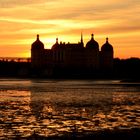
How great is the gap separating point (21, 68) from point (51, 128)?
162m

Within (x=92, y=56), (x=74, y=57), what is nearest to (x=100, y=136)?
(x=74, y=57)

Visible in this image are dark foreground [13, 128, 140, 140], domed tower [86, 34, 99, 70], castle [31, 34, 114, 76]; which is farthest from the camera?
domed tower [86, 34, 99, 70]

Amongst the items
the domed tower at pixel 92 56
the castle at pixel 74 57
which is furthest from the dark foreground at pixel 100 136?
the domed tower at pixel 92 56

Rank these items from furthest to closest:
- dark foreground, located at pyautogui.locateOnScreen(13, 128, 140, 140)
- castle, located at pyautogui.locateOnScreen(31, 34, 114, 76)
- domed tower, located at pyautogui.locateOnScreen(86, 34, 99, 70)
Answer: domed tower, located at pyautogui.locateOnScreen(86, 34, 99, 70) < castle, located at pyautogui.locateOnScreen(31, 34, 114, 76) < dark foreground, located at pyautogui.locateOnScreen(13, 128, 140, 140)

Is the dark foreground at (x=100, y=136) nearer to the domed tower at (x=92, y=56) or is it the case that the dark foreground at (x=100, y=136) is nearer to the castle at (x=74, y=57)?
the castle at (x=74, y=57)

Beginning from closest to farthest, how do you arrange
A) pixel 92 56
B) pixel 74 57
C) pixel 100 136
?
pixel 100 136 → pixel 74 57 → pixel 92 56

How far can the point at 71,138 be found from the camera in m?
26.8

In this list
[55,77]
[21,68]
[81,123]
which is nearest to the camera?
[81,123]

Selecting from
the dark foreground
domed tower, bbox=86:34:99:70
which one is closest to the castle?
domed tower, bbox=86:34:99:70

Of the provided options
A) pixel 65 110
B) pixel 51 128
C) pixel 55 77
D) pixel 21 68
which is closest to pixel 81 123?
pixel 51 128

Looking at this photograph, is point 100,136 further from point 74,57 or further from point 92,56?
point 92,56

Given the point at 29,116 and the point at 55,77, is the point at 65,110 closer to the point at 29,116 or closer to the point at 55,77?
the point at 29,116

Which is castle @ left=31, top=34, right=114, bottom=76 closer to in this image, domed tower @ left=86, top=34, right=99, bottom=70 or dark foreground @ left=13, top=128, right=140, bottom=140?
domed tower @ left=86, top=34, right=99, bottom=70

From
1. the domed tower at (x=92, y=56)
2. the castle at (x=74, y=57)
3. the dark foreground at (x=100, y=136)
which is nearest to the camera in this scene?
the dark foreground at (x=100, y=136)
